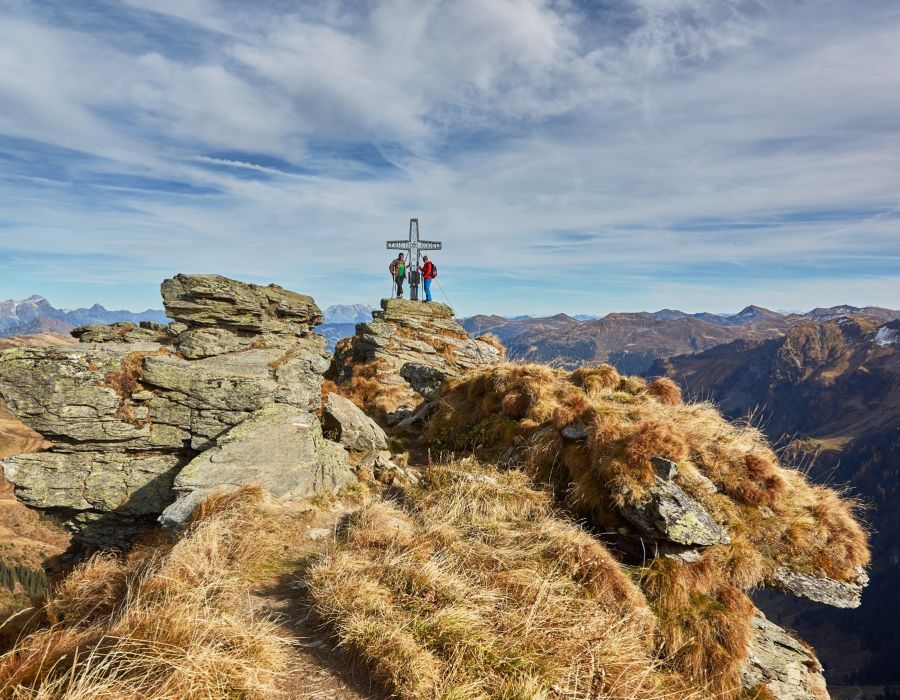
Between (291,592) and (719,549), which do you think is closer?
(291,592)

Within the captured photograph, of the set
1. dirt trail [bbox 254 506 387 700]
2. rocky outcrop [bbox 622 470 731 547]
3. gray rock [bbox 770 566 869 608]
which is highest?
rocky outcrop [bbox 622 470 731 547]

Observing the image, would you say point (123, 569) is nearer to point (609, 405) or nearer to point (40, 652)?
point (40, 652)

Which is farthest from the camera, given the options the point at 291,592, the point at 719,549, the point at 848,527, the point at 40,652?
the point at 848,527

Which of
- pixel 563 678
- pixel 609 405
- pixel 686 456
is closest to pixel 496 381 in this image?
pixel 609 405

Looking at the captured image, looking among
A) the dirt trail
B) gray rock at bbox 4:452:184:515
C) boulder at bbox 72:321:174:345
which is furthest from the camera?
boulder at bbox 72:321:174:345

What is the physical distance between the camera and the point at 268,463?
46.4 feet

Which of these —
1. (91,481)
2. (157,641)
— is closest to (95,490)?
(91,481)

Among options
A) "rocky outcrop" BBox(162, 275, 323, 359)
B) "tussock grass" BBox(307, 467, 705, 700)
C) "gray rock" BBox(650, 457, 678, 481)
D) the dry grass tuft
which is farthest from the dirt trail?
the dry grass tuft

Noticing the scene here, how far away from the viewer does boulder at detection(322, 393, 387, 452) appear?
18.1m

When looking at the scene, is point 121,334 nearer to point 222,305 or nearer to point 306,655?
point 222,305

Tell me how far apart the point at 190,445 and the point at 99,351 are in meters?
4.82

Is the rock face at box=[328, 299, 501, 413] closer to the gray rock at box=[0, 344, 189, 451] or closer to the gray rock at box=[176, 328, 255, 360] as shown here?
the gray rock at box=[176, 328, 255, 360]

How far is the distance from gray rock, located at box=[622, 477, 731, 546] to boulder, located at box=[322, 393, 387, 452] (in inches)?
406

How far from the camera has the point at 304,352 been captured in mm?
20500
